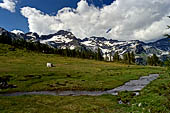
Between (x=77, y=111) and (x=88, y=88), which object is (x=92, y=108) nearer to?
(x=77, y=111)

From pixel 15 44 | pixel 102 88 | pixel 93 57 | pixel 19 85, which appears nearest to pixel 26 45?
pixel 15 44

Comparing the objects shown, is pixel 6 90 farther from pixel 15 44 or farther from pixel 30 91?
pixel 15 44

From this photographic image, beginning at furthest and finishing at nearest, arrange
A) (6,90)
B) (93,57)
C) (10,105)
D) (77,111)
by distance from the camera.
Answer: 1. (93,57)
2. (6,90)
3. (10,105)
4. (77,111)

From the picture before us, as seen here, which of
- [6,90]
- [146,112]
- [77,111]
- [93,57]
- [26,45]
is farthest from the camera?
[93,57]

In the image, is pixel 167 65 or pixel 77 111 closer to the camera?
pixel 77 111

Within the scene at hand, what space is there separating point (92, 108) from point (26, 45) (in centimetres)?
15920

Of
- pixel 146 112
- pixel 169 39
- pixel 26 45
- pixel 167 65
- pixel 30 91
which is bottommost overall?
pixel 30 91

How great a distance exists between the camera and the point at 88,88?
42375mm

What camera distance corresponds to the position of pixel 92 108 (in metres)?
23.0

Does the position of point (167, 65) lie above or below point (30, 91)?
above

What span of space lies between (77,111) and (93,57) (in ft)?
561

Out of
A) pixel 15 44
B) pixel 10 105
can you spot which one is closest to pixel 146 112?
pixel 10 105

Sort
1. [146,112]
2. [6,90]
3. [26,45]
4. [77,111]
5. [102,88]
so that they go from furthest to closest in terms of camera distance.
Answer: [26,45] → [102,88] → [6,90] → [77,111] → [146,112]

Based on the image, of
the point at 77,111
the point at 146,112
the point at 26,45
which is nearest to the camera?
the point at 146,112
